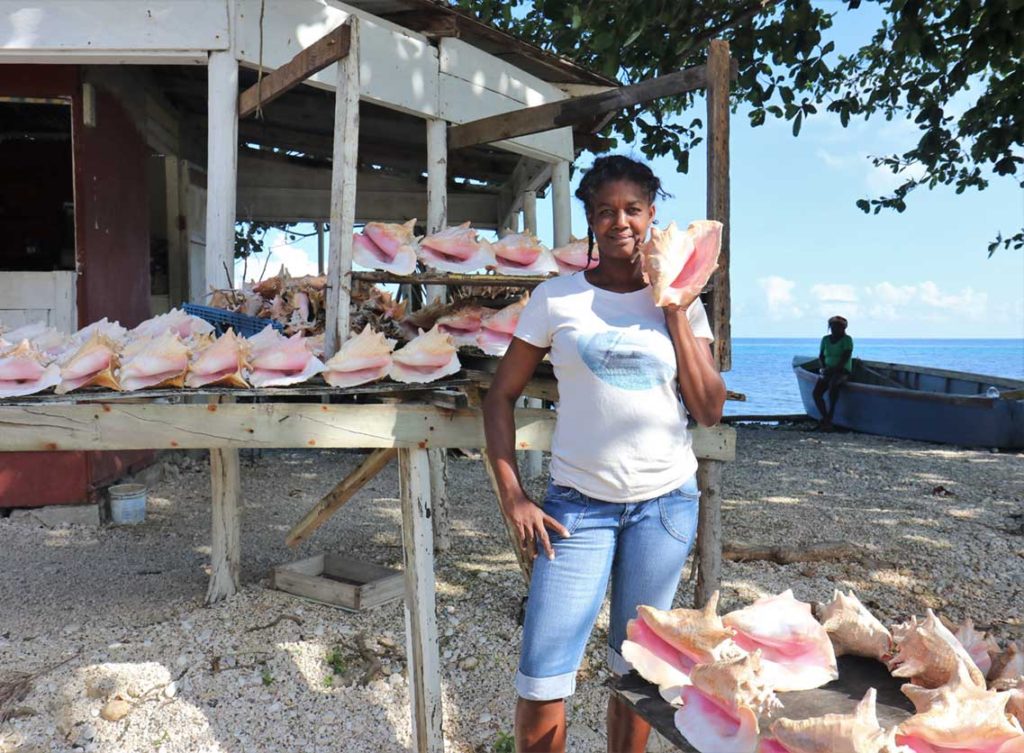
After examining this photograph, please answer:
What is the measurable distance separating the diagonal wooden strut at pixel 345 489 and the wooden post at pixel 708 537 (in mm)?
1263

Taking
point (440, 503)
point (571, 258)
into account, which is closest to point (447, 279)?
point (571, 258)

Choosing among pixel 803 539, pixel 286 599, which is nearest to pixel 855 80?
pixel 803 539

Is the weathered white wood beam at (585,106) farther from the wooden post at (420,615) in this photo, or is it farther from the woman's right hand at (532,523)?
the woman's right hand at (532,523)

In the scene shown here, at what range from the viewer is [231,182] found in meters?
3.91

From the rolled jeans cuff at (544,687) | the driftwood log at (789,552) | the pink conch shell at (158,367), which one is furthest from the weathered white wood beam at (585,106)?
the driftwood log at (789,552)

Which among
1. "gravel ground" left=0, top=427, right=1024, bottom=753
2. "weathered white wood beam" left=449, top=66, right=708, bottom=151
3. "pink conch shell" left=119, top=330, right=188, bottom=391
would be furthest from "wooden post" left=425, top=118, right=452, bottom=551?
"pink conch shell" left=119, top=330, right=188, bottom=391

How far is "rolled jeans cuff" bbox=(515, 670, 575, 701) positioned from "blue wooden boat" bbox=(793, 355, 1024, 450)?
1000 centimetres

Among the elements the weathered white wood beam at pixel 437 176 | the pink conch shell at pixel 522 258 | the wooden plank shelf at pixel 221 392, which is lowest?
the wooden plank shelf at pixel 221 392

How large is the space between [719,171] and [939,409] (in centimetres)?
952

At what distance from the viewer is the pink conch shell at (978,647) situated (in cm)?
192

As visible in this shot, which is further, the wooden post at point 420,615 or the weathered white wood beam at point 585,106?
the weathered white wood beam at point 585,106

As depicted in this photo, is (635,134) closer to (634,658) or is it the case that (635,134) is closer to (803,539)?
(803,539)

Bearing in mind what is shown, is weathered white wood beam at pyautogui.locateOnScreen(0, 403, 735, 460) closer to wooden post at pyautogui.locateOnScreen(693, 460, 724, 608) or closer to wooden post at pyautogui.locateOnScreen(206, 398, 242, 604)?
wooden post at pyautogui.locateOnScreen(693, 460, 724, 608)

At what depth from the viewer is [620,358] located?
2.06 m
